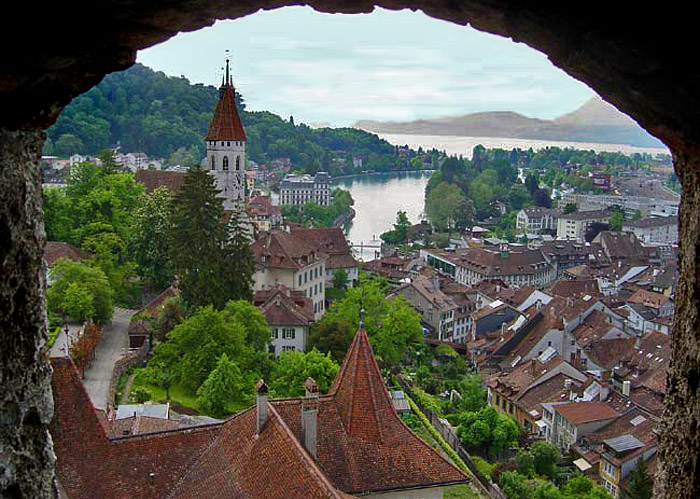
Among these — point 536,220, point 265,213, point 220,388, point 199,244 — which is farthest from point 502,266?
point 220,388

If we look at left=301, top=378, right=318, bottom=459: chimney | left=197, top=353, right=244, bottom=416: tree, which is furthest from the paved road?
left=301, top=378, right=318, bottom=459: chimney

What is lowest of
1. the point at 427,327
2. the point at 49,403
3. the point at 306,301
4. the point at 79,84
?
the point at 427,327

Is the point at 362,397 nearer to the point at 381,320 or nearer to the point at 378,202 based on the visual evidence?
the point at 381,320

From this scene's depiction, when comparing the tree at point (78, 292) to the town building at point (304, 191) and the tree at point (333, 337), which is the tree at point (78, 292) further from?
the town building at point (304, 191)

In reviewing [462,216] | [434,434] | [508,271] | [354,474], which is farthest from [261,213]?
[354,474]

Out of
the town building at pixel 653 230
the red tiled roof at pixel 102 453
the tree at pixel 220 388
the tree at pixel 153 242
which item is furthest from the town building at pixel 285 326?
the town building at pixel 653 230

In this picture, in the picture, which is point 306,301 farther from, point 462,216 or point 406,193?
point 406,193

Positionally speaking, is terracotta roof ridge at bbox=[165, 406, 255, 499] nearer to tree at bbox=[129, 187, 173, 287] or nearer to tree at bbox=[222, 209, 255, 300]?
tree at bbox=[222, 209, 255, 300]

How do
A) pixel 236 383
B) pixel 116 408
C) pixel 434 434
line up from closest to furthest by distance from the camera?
pixel 116 408 → pixel 236 383 → pixel 434 434
